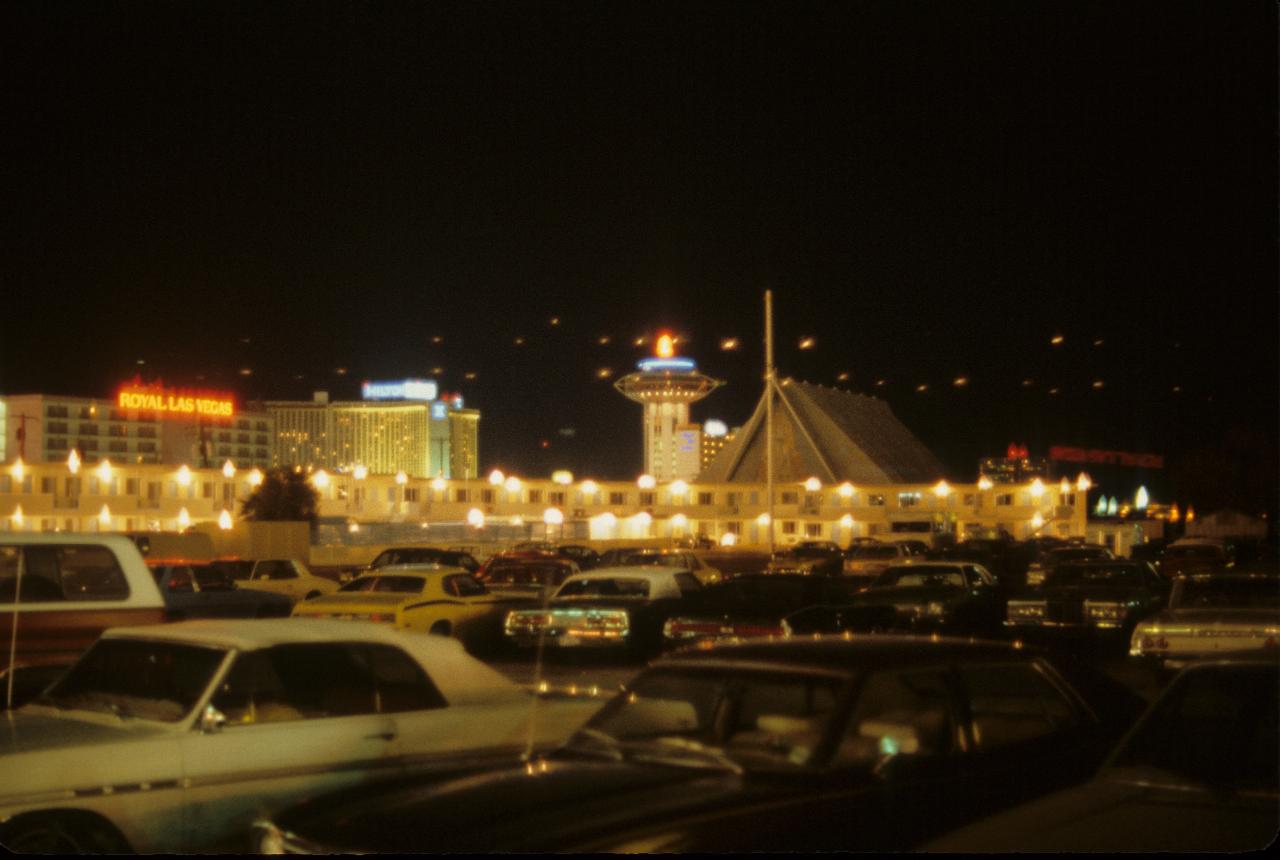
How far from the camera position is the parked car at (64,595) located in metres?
9.59

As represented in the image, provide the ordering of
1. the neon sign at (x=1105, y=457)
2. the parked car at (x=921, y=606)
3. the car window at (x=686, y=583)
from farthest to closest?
the neon sign at (x=1105, y=457) → the car window at (x=686, y=583) → the parked car at (x=921, y=606)

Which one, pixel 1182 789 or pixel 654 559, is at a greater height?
pixel 654 559

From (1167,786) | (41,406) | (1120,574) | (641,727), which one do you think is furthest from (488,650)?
(41,406)

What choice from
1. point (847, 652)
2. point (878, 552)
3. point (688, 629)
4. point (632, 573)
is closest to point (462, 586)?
point (632, 573)

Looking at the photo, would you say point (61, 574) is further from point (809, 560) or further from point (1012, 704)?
point (809, 560)

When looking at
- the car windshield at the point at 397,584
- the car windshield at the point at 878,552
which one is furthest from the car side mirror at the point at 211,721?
the car windshield at the point at 878,552

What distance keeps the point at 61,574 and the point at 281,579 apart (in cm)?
2047

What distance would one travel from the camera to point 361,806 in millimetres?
5367

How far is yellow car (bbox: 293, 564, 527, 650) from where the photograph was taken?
18.1 meters

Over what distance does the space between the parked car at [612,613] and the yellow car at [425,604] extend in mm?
454

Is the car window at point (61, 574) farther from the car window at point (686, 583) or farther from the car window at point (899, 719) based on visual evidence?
the car window at point (686, 583)

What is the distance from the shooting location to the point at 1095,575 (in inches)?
940

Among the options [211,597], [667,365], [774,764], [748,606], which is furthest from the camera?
[667,365]

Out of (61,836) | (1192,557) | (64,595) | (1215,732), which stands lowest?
(61,836)
